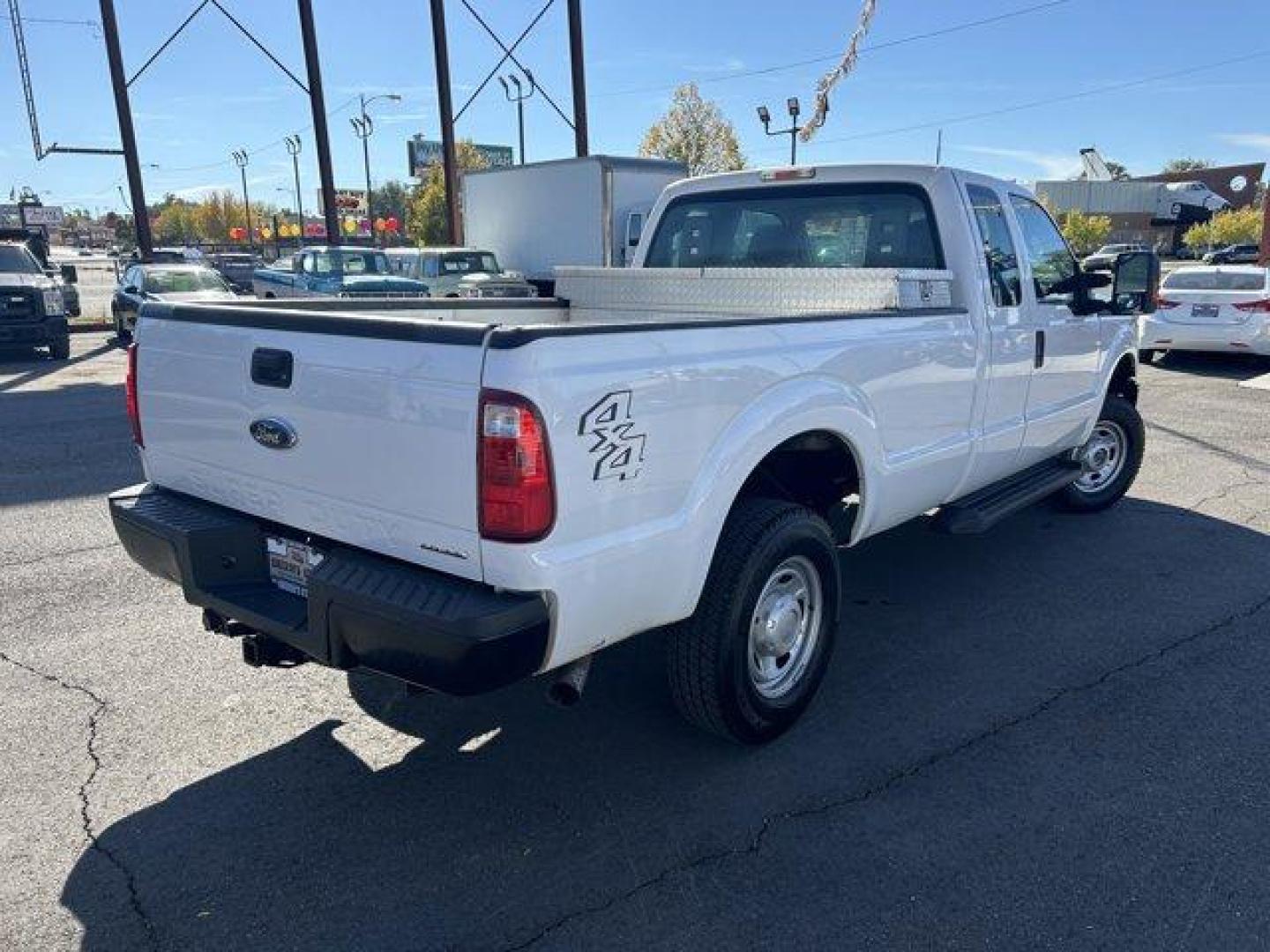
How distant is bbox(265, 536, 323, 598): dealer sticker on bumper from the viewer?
114 inches

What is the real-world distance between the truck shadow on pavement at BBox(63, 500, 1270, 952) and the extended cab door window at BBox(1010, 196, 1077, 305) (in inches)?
72.8

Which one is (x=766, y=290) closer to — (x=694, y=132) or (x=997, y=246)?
(x=997, y=246)

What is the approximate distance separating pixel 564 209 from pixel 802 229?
16.8 m

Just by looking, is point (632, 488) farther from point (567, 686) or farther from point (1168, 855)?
point (1168, 855)

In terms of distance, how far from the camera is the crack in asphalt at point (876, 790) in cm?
254

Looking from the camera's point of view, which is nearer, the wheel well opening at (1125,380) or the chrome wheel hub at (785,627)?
the chrome wheel hub at (785,627)

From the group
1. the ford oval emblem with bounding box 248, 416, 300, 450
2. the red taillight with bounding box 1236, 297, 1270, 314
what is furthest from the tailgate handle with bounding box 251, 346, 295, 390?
the red taillight with bounding box 1236, 297, 1270, 314

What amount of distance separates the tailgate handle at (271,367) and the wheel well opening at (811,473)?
1.60 metres

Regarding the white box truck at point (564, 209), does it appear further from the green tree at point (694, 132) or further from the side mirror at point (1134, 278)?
the green tree at point (694, 132)

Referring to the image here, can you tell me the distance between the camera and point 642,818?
296 centimetres

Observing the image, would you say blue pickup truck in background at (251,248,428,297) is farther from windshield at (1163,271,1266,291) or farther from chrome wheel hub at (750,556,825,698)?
chrome wheel hub at (750,556,825,698)

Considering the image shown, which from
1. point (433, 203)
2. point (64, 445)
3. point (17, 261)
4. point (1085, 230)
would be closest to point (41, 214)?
point (433, 203)

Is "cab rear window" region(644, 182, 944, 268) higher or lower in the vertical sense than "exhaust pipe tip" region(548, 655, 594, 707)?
higher

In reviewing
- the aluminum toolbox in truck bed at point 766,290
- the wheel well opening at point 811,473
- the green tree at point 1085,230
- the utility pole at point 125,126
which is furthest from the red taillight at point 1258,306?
the green tree at point 1085,230
